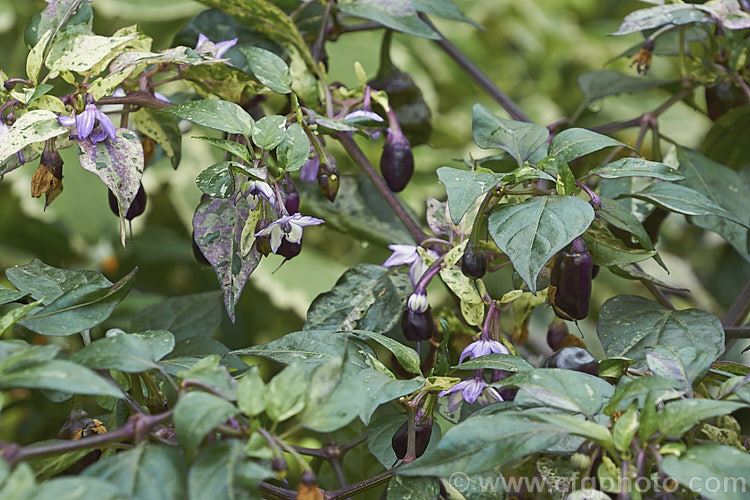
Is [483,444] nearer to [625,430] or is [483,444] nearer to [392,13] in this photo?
[625,430]

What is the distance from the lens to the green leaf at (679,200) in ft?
1.74

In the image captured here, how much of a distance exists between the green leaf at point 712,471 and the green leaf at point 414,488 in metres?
0.15

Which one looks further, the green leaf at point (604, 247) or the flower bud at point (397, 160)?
the flower bud at point (397, 160)

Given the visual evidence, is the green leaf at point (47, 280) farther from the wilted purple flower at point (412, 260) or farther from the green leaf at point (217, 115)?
the wilted purple flower at point (412, 260)

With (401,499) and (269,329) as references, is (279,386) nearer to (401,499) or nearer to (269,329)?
(401,499)

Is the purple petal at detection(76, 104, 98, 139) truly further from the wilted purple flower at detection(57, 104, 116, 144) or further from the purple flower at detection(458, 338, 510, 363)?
the purple flower at detection(458, 338, 510, 363)

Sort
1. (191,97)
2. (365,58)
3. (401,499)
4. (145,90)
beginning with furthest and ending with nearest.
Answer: (365,58)
(191,97)
(145,90)
(401,499)

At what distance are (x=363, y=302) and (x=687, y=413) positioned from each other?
0.99ft

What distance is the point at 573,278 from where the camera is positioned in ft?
1.66

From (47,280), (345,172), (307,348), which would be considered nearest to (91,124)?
(47,280)

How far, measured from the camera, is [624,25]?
644 millimetres

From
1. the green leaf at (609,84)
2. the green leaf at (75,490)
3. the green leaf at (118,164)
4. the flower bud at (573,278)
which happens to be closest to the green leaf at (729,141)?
the green leaf at (609,84)

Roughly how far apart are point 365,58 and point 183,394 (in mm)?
1477

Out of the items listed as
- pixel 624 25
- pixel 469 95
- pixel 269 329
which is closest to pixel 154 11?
pixel 269 329
